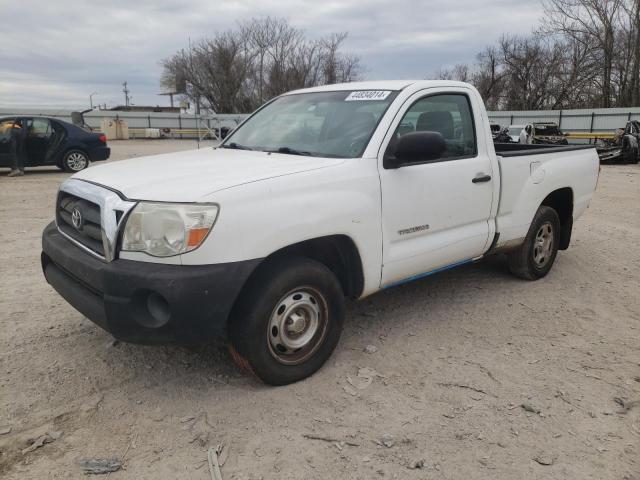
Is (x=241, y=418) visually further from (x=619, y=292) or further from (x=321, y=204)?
(x=619, y=292)

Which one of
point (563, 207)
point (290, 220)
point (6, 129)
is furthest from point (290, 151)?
point (6, 129)

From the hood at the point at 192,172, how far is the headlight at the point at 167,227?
0.19ft

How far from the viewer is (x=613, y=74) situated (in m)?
37.0

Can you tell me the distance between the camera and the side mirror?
3381 mm

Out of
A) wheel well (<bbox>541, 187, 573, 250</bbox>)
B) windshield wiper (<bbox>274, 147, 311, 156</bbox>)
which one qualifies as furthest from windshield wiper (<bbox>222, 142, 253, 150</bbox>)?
wheel well (<bbox>541, 187, 573, 250</bbox>)

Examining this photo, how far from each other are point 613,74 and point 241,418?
41842mm

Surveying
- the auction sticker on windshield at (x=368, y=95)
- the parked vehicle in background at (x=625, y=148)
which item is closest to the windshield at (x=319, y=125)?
the auction sticker on windshield at (x=368, y=95)

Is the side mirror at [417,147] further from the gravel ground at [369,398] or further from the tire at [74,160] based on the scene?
the tire at [74,160]

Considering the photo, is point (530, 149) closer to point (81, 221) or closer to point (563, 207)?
point (563, 207)

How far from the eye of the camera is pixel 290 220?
2949 mm

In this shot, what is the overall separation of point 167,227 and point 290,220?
0.66 metres

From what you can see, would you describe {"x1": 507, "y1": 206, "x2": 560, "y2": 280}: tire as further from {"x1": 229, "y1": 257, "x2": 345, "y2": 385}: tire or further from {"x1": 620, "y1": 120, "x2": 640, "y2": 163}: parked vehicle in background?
{"x1": 620, "y1": 120, "x2": 640, "y2": 163}: parked vehicle in background

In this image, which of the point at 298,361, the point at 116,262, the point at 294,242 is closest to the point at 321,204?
the point at 294,242

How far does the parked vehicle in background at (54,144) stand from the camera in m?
13.1
